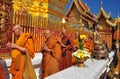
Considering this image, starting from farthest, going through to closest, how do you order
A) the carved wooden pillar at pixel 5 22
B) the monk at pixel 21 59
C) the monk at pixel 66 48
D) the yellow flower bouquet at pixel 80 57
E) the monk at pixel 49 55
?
the monk at pixel 66 48
the monk at pixel 49 55
the carved wooden pillar at pixel 5 22
the yellow flower bouquet at pixel 80 57
the monk at pixel 21 59

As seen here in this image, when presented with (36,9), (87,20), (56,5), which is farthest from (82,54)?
(87,20)

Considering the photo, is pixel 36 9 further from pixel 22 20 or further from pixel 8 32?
pixel 8 32

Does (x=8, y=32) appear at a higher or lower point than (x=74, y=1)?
lower

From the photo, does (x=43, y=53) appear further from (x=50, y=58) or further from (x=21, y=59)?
(x=21, y=59)

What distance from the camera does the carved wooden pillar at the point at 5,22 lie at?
16.7ft

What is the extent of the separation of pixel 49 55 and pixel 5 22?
1602 millimetres

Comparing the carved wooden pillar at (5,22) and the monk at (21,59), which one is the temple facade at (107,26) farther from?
the monk at (21,59)

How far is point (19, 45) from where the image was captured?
4.36 m

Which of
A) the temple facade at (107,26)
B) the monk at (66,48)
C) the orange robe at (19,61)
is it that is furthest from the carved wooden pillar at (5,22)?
the temple facade at (107,26)

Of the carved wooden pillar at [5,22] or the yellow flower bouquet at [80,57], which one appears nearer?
the yellow flower bouquet at [80,57]

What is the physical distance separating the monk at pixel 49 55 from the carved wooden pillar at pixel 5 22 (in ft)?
3.94

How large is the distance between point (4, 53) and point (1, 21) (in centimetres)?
62

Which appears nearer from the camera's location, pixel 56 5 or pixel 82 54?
pixel 82 54

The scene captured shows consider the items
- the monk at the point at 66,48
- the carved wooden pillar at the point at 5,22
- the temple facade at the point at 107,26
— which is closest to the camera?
the carved wooden pillar at the point at 5,22
